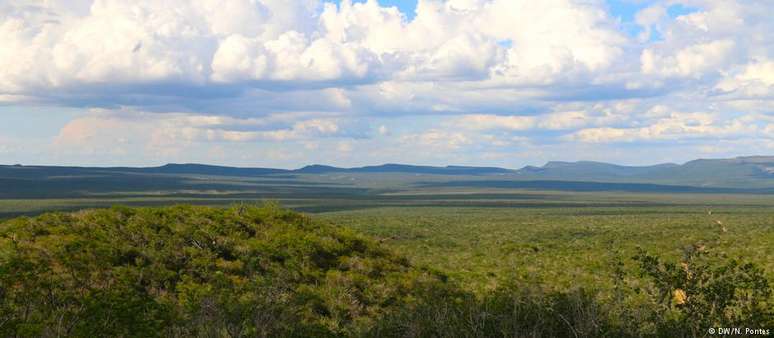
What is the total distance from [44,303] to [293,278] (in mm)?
7234

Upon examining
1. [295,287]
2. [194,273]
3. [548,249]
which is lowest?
[548,249]

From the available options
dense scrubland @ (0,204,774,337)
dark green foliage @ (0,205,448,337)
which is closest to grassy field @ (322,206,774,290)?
dense scrubland @ (0,204,774,337)

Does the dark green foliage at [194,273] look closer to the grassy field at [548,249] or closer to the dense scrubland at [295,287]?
the dense scrubland at [295,287]

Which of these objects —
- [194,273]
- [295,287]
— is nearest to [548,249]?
[295,287]

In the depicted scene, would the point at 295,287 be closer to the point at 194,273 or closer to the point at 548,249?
the point at 194,273

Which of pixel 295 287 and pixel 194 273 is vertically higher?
pixel 194 273

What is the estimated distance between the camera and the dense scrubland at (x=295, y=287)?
12.4 m

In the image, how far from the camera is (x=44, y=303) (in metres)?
16.3

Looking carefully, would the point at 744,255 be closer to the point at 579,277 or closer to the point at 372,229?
the point at 579,277

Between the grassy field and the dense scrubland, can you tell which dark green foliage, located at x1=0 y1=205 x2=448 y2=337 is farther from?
the grassy field

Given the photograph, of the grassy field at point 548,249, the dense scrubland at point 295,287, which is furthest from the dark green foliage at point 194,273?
the grassy field at point 548,249

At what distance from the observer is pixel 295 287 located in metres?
20.8

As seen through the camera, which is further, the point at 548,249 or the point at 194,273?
the point at 548,249

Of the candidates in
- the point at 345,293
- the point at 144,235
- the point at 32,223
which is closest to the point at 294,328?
the point at 345,293
